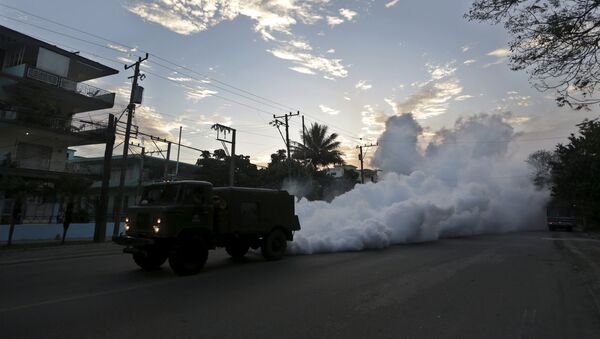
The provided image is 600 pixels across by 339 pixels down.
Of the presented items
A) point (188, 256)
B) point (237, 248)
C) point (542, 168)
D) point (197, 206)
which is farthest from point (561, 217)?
point (188, 256)

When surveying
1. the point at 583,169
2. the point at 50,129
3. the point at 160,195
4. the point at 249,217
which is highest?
the point at 50,129

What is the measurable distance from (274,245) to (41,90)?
22.9 meters

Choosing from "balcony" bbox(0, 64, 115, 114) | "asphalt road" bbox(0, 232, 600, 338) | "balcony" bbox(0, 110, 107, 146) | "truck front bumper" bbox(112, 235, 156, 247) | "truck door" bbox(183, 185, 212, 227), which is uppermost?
"balcony" bbox(0, 64, 115, 114)

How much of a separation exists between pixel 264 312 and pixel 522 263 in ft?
32.4

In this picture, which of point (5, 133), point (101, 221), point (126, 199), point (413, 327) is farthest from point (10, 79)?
point (413, 327)

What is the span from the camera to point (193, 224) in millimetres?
9852

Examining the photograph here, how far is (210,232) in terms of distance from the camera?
33.6ft

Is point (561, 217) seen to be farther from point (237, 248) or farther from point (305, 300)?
point (305, 300)

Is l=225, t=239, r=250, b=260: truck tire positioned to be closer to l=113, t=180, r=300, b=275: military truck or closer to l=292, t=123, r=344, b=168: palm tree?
l=113, t=180, r=300, b=275: military truck

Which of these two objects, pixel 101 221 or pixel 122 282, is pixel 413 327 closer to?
pixel 122 282

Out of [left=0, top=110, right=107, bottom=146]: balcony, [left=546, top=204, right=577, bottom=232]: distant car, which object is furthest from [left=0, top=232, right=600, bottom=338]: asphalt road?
[left=546, top=204, right=577, bottom=232]: distant car

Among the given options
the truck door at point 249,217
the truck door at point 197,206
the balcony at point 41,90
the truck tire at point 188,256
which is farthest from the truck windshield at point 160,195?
the balcony at point 41,90

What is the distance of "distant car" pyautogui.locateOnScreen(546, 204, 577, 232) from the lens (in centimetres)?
3839

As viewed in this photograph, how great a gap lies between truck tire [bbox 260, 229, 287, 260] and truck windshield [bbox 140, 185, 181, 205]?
143 inches
